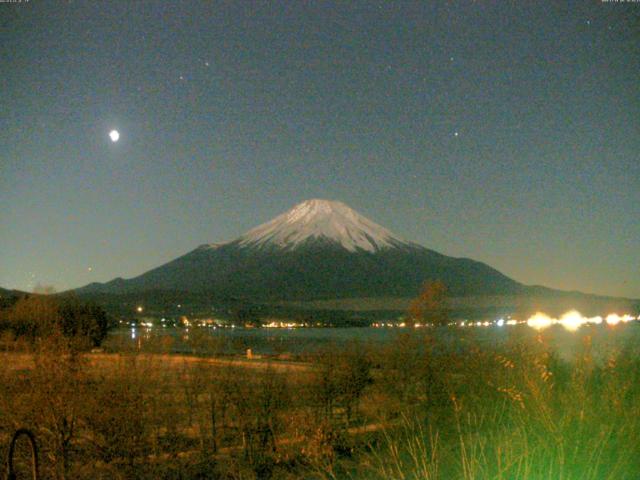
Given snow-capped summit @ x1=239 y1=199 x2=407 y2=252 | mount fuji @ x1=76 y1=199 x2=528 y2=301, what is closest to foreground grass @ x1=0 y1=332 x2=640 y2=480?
mount fuji @ x1=76 y1=199 x2=528 y2=301

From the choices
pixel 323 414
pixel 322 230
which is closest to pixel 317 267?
pixel 322 230

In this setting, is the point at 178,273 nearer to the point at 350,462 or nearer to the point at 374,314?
the point at 374,314

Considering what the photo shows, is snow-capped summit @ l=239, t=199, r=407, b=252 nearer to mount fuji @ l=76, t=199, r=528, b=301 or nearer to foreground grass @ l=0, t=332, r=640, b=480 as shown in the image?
mount fuji @ l=76, t=199, r=528, b=301

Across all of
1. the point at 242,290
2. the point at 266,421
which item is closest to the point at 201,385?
the point at 266,421

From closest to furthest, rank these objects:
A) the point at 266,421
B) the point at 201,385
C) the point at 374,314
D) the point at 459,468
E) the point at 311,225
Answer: the point at 459,468 → the point at 266,421 → the point at 201,385 → the point at 374,314 → the point at 311,225

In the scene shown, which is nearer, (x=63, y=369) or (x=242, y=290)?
(x=63, y=369)
